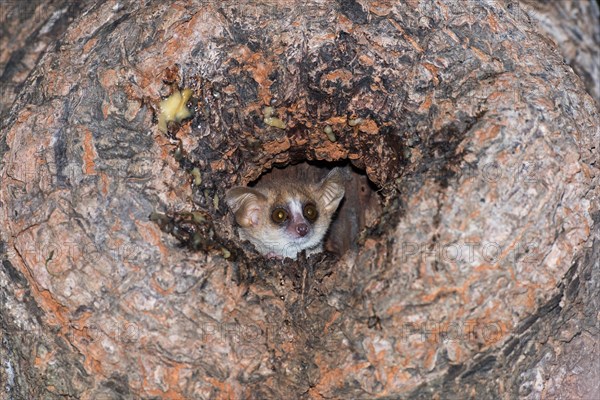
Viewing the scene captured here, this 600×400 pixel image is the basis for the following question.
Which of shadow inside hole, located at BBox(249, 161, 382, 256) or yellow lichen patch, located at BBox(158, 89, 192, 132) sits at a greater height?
yellow lichen patch, located at BBox(158, 89, 192, 132)

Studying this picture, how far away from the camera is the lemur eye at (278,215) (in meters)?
5.61

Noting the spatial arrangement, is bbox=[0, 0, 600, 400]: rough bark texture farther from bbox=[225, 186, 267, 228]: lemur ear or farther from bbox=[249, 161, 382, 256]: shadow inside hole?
bbox=[249, 161, 382, 256]: shadow inside hole

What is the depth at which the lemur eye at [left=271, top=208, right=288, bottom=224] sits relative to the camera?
5613 mm

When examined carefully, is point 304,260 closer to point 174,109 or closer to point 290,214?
point 174,109

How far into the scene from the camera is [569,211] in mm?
3598

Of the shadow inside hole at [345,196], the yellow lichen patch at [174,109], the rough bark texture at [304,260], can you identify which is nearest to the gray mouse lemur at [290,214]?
the shadow inside hole at [345,196]

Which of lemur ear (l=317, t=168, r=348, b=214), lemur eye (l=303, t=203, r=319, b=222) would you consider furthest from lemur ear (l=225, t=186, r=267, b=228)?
lemur ear (l=317, t=168, r=348, b=214)

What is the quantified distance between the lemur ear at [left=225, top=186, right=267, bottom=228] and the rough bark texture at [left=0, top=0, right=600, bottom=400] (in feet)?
1.52

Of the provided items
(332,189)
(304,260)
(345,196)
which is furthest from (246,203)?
(304,260)

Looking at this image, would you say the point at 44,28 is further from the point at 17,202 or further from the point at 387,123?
the point at 387,123

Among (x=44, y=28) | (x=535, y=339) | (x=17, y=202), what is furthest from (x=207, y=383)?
(x=44, y=28)

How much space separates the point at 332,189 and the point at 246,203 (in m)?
0.69

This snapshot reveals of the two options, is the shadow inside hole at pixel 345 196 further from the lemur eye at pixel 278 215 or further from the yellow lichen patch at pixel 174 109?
the yellow lichen patch at pixel 174 109

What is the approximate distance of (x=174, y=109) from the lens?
385 centimetres
